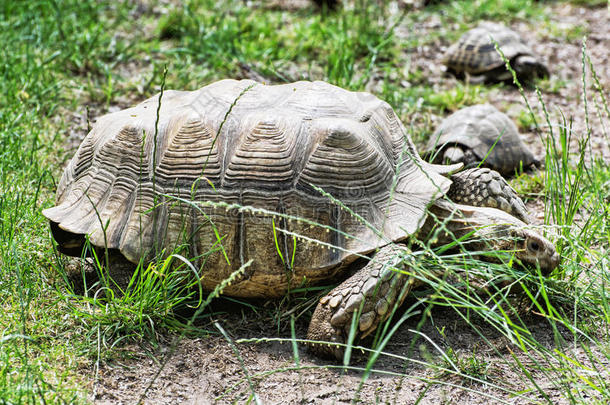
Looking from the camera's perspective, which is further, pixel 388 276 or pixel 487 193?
pixel 487 193

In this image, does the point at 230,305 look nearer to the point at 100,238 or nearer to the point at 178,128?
the point at 100,238

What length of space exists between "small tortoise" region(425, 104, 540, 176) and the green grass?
23 cm

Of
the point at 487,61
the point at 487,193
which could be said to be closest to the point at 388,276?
the point at 487,193

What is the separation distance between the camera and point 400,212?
2.83 metres

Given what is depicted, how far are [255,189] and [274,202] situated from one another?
106mm

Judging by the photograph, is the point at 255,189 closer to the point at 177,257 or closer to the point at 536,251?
the point at 177,257

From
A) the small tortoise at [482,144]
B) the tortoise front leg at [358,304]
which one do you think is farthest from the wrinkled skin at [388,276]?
the small tortoise at [482,144]

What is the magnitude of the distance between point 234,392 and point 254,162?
3.26ft

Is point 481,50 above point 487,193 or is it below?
above

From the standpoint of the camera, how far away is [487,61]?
571 centimetres

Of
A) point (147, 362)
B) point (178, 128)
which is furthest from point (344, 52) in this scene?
point (147, 362)

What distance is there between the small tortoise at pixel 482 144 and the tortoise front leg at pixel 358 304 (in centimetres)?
177

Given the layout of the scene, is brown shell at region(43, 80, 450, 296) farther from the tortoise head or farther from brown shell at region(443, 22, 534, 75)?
brown shell at region(443, 22, 534, 75)

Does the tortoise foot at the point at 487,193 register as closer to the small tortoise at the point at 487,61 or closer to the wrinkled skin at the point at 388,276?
the wrinkled skin at the point at 388,276
